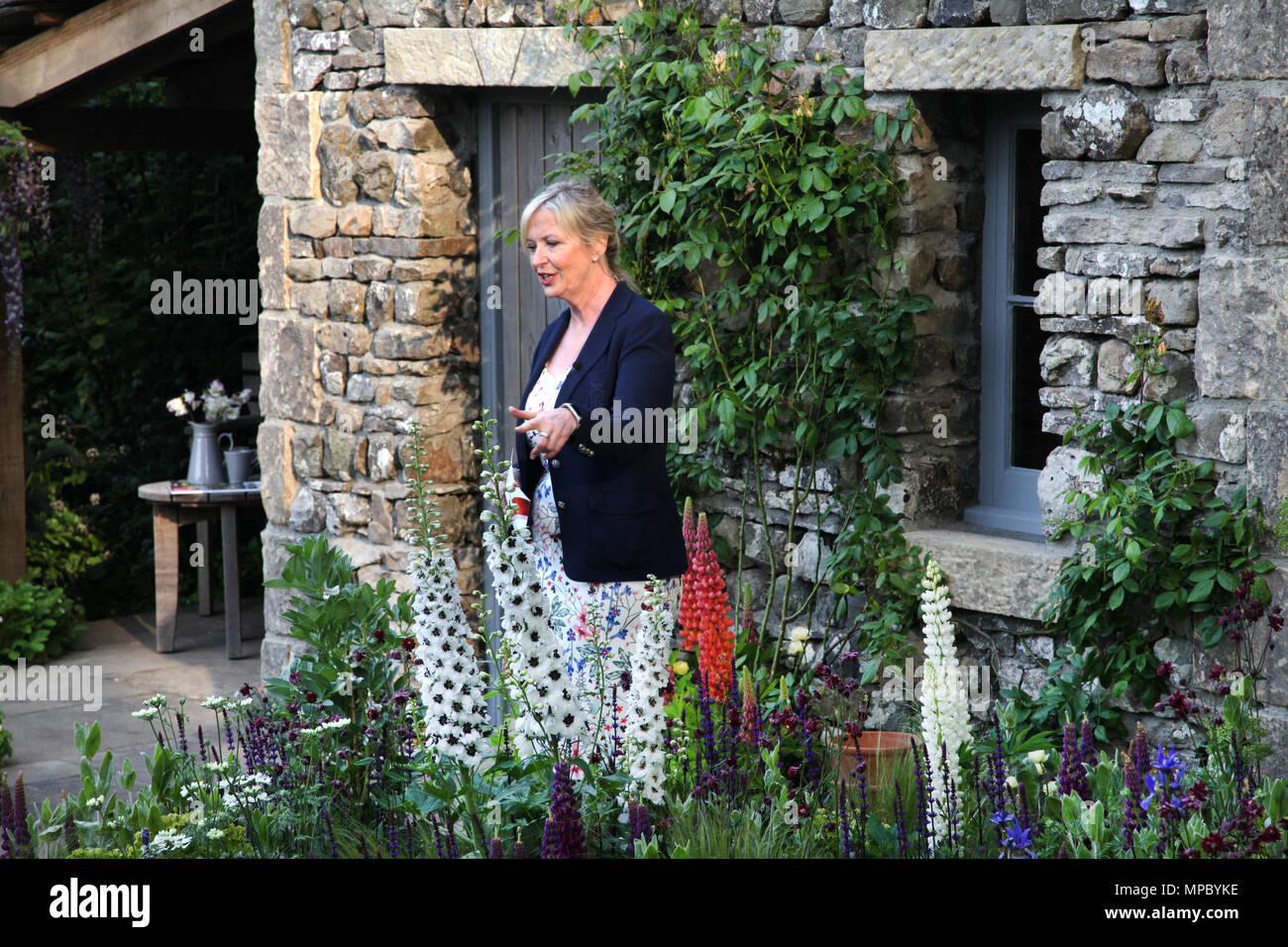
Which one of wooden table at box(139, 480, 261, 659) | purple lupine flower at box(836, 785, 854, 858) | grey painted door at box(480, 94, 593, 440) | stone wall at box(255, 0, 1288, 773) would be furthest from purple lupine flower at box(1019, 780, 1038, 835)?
wooden table at box(139, 480, 261, 659)

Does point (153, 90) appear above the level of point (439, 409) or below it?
above

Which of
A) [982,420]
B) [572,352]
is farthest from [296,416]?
[982,420]

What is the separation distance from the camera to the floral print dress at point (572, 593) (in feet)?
12.5

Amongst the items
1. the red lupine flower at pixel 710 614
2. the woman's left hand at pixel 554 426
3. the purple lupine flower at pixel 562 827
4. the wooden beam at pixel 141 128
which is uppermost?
the wooden beam at pixel 141 128

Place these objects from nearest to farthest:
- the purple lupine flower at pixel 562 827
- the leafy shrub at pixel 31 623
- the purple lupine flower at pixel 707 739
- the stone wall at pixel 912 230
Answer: the purple lupine flower at pixel 562 827 → the purple lupine flower at pixel 707 739 → the stone wall at pixel 912 230 → the leafy shrub at pixel 31 623

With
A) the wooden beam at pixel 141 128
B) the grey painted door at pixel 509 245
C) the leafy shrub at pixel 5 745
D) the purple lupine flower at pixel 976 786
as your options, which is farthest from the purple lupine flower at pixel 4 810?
the wooden beam at pixel 141 128

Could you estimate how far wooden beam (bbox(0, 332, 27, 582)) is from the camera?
7.33 metres

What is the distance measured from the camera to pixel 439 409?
5.86m

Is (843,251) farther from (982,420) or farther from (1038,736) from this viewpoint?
(1038,736)

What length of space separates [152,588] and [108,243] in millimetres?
2038

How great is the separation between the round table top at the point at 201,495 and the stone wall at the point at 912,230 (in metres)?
1.25

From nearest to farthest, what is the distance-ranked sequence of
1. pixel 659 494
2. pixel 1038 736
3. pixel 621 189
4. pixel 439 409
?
pixel 1038 736
pixel 659 494
pixel 621 189
pixel 439 409

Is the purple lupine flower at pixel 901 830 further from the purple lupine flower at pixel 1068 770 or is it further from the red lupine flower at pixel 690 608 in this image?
the red lupine flower at pixel 690 608

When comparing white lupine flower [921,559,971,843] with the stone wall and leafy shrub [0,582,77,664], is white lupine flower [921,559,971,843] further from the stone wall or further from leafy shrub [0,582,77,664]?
leafy shrub [0,582,77,664]
